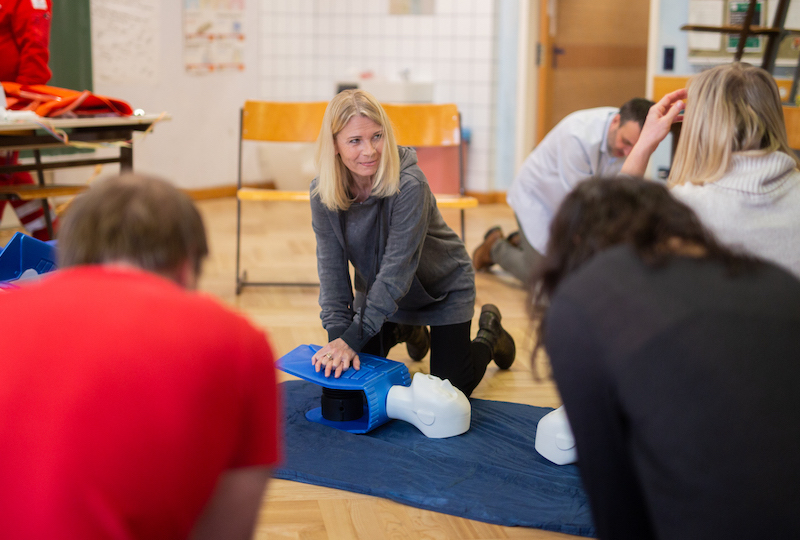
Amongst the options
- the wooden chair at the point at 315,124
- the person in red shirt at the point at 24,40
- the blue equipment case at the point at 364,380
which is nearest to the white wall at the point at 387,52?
the wooden chair at the point at 315,124

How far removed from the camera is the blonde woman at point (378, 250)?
6.16ft

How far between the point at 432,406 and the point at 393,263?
1.20ft

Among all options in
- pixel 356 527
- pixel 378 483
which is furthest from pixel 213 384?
pixel 378 483

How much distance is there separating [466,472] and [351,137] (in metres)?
0.85

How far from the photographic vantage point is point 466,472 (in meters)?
1.68

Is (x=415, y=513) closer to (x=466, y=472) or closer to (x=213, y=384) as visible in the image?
(x=466, y=472)

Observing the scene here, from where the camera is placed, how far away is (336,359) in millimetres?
1845

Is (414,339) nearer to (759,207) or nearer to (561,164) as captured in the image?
(561,164)

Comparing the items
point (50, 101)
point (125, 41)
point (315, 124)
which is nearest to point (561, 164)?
point (315, 124)

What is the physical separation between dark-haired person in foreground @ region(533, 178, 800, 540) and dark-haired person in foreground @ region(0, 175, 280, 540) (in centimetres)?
35

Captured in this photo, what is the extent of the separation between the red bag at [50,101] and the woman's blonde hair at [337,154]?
3.09 ft

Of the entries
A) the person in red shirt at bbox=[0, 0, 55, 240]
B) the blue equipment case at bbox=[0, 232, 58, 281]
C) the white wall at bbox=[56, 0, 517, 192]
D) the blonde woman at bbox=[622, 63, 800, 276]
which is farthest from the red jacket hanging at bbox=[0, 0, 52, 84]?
the blonde woman at bbox=[622, 63, 800, 276]

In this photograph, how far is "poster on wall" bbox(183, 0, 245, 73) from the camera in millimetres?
5176

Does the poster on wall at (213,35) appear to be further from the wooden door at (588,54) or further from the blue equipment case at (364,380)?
the blue equipment case at (364,380)
